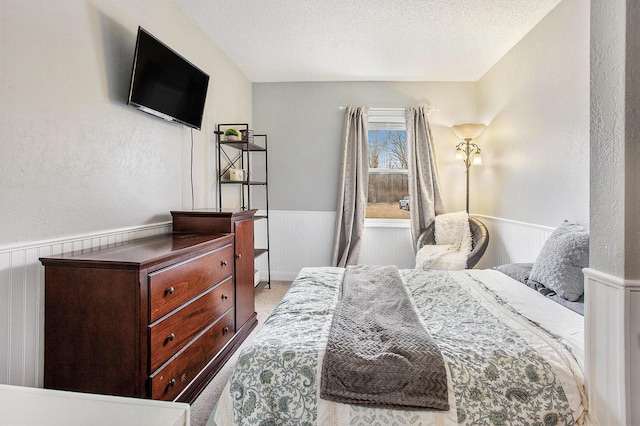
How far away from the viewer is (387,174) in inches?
173

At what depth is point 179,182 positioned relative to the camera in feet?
8.66

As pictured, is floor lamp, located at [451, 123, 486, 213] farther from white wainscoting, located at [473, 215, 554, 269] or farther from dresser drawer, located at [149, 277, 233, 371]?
dresser drawer, located at [149, 277, 233, 371]

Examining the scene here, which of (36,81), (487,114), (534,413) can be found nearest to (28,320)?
(36,81)

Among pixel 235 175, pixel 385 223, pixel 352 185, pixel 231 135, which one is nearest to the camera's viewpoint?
pixel 231 135

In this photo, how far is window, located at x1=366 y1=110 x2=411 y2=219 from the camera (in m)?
4.36

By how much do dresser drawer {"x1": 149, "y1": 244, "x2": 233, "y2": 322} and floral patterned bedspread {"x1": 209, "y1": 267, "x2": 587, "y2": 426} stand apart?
21.0 inches

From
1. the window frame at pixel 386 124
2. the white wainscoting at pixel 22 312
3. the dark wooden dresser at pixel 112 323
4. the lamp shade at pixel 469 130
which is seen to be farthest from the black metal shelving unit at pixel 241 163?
the lamp shade at pixel 469 130

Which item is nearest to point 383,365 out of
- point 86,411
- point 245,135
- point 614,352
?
point 614,352

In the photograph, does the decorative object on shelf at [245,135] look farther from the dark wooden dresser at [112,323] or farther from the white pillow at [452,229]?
the white pillow at [452,229]

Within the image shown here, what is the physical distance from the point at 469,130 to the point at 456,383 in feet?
11.3

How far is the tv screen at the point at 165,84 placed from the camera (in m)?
1.96

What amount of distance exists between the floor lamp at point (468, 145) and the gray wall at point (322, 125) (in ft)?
0.56

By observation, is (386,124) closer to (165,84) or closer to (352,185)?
(352,185)

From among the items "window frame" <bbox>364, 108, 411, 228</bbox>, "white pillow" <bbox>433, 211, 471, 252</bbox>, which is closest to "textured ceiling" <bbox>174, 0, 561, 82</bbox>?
"window frame" <bbox>364, 108, 411, 228</bbox>
